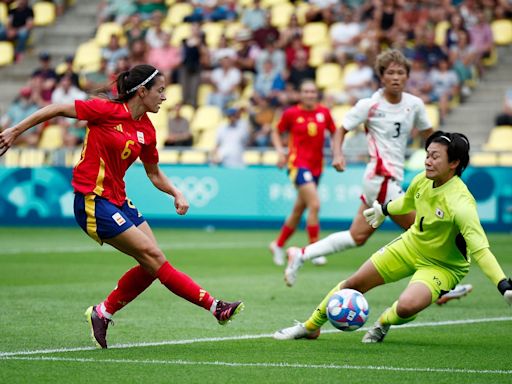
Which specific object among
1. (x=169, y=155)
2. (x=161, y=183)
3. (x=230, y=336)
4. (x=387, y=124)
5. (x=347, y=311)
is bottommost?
(x=169, y=155)

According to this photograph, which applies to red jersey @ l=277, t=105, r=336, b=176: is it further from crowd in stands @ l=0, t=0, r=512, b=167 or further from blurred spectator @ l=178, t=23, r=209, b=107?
blurred spectator @ l=178, t=23, r=209, b=107

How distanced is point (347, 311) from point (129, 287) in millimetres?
1713

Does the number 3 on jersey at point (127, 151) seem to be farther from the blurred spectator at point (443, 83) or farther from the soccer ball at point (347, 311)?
the blurred spectator at point (443, 83)

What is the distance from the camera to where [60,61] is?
32.2m

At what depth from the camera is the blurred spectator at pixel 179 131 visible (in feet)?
84.6

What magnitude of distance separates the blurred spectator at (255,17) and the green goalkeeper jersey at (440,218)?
19505 mm

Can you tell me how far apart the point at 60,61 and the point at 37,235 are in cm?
1070

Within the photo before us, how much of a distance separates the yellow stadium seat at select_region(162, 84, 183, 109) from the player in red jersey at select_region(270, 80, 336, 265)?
34.2 ft

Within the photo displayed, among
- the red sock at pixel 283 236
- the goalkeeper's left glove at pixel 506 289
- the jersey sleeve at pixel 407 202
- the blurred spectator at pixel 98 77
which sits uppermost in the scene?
the goalkeeper's left glove at pixel 506 289

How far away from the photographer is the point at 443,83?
25.1m

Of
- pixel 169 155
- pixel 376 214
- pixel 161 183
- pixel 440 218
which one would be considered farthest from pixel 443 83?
pixel 440 218

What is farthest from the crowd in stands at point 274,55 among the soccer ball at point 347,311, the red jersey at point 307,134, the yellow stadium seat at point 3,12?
the soccer ball at point 347,311

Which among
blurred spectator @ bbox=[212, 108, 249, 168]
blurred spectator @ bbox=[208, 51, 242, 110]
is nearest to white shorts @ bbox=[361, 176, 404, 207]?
blurred spectator @ bbox=[212, 108, 249, 168]

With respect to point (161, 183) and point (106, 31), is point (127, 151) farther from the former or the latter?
point (106, 31)
